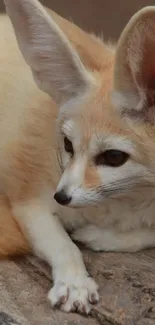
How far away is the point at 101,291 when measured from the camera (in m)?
1.67

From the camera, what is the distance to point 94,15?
2740mm

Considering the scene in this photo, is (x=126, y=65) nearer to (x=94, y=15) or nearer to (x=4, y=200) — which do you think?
(x=4, y=200)

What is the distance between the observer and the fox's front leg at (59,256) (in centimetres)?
161

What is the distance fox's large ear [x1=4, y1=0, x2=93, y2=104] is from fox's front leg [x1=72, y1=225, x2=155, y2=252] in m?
0.38

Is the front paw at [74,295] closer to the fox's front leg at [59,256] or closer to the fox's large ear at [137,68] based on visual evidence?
the fox's front leg at [59,256]

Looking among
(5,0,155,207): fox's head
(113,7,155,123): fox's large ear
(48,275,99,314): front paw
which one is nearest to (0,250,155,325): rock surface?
(48,275,99,314): front paw

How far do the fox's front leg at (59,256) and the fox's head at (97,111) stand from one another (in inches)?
8.0

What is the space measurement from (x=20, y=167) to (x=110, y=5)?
3.64 feet

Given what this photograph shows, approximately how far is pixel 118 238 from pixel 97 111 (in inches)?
16.5

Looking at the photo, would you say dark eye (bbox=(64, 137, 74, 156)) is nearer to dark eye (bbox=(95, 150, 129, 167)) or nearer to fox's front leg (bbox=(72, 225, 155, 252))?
dark eye (bbox=(95, 150, 129, 167))

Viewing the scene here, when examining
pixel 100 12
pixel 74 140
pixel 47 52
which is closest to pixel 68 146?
pixel 74 140

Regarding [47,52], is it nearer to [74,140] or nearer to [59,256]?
[74,140]

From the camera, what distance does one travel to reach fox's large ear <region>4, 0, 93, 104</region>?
1.48m

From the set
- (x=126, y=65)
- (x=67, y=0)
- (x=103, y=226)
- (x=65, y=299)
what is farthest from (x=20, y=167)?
(x=67, y=0)
